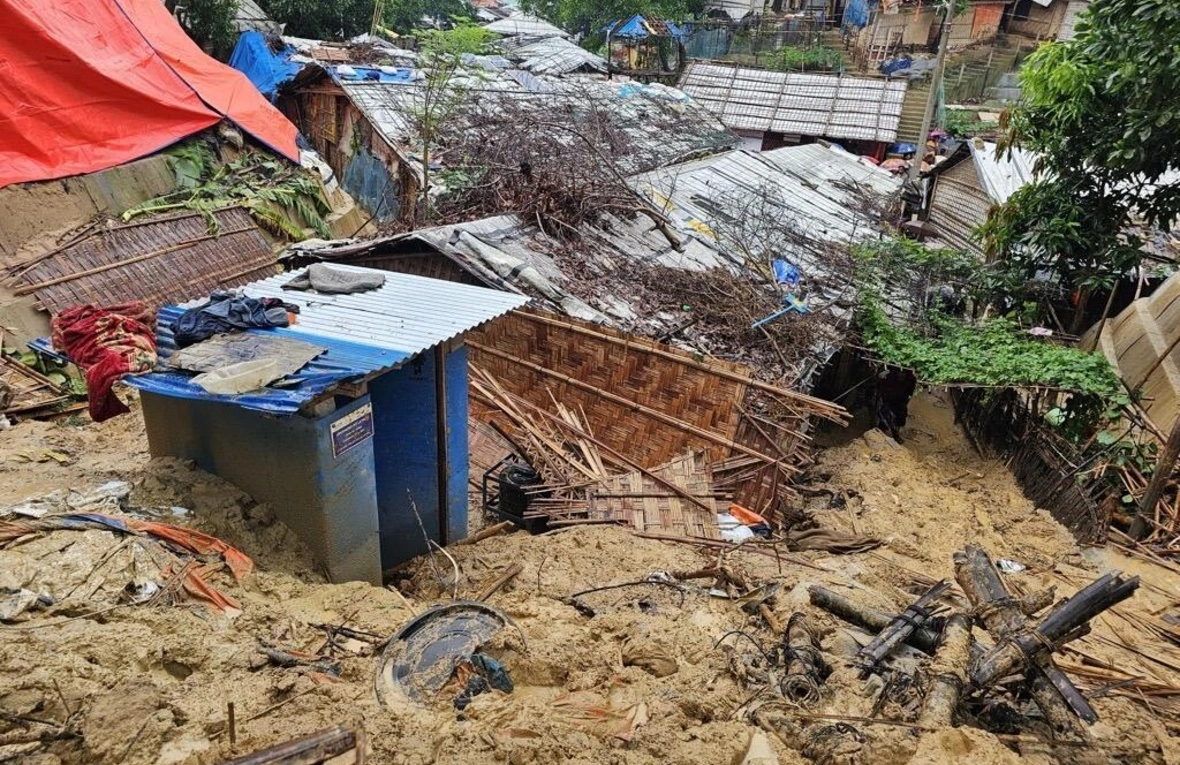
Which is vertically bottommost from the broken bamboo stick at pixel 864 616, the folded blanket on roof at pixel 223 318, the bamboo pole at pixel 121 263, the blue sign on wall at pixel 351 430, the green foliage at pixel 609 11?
the broken bamboo stick at pixel 864 616

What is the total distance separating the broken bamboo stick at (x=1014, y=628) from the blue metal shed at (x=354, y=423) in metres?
3.84

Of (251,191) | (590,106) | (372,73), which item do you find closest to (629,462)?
(251,191)

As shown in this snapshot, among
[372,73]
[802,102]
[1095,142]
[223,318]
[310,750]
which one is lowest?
[310,750]

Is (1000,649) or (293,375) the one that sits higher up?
(293,375)

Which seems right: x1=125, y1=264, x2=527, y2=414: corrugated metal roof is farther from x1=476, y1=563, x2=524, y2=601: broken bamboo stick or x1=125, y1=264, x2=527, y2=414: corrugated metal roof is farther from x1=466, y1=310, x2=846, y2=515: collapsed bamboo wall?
x1=466, y1=310, x2=846, y2=515: collapsed bamboo wall

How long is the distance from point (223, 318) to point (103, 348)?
94cm

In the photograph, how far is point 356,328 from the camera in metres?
5.29

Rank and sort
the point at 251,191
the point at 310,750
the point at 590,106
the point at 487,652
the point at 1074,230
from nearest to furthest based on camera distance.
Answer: the point at 310,750 → the point at 487,652 → the point at 1074,230 → the point at 251,191 → the point at 590,106

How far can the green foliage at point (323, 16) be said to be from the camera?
24.5m

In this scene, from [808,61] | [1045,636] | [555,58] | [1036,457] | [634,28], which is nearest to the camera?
[1045,636]

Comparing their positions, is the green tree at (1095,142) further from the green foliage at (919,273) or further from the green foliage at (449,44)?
the green foliage at (449,44)

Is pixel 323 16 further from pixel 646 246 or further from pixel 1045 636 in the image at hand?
pixel 1045 636

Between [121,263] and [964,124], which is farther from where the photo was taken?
[964,124]

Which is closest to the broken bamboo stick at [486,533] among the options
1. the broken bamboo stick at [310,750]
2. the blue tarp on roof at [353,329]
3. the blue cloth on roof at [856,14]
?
the blue tarp on roof at [353,329]
